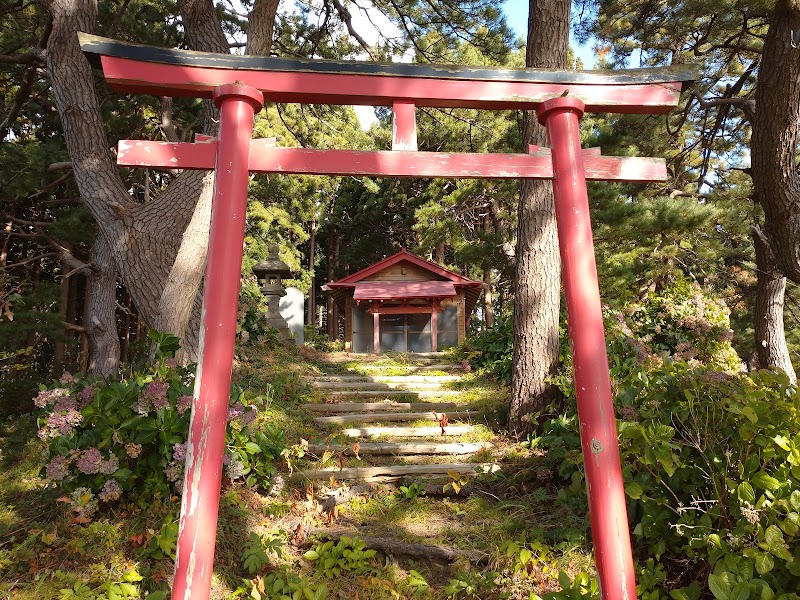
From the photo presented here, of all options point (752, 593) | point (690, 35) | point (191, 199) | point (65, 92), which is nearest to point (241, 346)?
point (191, 199)

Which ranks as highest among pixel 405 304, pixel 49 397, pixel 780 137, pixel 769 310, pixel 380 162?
pixel 780 137

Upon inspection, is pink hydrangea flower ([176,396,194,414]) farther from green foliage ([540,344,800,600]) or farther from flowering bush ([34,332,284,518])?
green foliage ([540,344,800,600])

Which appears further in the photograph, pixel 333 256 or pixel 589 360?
pixel 333 256

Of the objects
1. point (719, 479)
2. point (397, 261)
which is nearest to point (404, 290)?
point (397, 261)

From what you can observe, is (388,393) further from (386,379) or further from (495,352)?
(495,352)

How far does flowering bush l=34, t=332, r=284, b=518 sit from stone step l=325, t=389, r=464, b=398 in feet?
11.6

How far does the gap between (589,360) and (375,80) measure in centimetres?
207

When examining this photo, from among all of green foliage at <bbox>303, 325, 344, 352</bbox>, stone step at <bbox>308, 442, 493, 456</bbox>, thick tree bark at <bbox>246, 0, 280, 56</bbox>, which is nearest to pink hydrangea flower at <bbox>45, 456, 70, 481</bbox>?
stone step at <bbox>308, 442, 493, 456</bbox>

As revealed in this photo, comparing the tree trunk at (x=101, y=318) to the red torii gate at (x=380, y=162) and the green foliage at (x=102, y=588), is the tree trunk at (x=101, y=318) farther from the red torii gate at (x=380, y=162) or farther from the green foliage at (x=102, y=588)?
the red torii gate at (x=380, y=162)

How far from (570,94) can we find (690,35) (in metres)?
7.17

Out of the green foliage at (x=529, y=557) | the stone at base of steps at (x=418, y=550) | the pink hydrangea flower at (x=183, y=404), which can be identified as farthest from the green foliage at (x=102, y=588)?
the green foliage at (x=529, y=557)

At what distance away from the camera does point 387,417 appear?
641 centimetres

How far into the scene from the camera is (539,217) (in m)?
5.32

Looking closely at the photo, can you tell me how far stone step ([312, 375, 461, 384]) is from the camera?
819 centimetres
